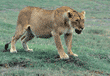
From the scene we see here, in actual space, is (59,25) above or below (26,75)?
above

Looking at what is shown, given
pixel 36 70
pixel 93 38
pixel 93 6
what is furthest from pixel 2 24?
pixel 93 6

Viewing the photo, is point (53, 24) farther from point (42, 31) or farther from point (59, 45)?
point (59, 45)

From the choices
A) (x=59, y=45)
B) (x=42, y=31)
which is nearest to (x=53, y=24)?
(x=42, y=31)

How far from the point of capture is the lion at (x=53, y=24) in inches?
233

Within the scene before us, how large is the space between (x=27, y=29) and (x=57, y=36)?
171 cm

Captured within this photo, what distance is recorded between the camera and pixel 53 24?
6.36m

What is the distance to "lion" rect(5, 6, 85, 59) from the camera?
19.4ft

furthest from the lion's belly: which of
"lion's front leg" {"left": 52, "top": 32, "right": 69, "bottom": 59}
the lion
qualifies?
"lion's front leg" {"left": 52, "top": 32, "right": 69, "bottom": 59}

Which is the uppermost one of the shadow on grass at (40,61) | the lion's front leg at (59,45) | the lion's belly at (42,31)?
the lion's belly at (42,31)

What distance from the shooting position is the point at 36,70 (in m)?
5.54

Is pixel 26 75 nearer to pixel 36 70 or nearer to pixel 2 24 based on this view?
pixel 36 70

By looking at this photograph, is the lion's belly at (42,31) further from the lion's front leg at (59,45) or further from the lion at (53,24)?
the lion's front leg at (59,45)

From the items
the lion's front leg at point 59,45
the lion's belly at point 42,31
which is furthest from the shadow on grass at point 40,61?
the lion's belly at point 42,31

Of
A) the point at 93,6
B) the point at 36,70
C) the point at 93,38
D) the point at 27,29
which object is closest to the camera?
the point at 36,70
